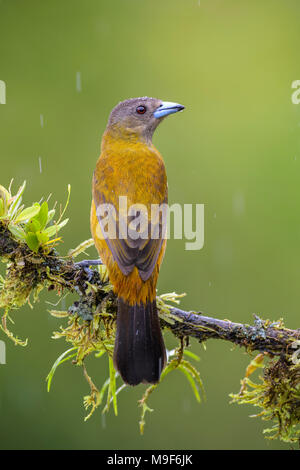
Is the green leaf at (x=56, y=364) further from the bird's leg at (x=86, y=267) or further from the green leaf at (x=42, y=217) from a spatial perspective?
the green leaf at (x=42, y=217)

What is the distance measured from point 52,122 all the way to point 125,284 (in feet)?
13.0

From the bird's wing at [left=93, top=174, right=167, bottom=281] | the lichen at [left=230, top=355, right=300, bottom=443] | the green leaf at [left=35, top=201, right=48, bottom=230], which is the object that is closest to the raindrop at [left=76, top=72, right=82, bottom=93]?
the bird's wing at [left=93, top=174, right=167, bottom=281]

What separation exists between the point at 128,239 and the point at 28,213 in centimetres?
64

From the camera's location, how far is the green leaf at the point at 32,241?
109 inches

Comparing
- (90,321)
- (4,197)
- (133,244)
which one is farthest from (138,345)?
(4,197)

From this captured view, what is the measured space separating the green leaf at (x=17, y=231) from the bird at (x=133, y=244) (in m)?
0.52

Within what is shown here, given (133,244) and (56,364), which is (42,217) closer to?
(133,244)

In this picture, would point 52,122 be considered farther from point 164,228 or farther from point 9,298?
point 9,298

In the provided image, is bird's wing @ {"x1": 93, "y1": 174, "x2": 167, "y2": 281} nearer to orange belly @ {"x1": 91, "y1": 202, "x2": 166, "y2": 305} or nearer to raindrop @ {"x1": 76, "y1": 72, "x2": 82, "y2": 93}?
orange belly @ {"x1": 91, "y1": 202, "x2": 166, "y2": 305}

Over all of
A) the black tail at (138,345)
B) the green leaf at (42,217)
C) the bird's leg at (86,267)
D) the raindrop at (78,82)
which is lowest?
the black tail at (138,345)

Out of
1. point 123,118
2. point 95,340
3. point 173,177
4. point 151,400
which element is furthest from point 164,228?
point 151,400

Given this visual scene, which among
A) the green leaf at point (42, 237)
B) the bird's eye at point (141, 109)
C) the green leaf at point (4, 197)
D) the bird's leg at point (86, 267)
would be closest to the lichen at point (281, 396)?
the bird's leg at point (86, 267)

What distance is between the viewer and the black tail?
290cm

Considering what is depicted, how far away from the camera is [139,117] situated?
429 cm
